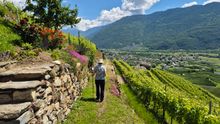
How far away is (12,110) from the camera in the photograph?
10367 mm

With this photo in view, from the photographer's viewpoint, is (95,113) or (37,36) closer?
(95,113)

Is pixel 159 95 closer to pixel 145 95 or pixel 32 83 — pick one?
pixel 145 95

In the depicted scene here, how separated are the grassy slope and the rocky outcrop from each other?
2715mm

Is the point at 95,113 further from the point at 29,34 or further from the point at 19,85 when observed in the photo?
the point at 19,85

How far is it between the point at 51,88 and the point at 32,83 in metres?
2.84

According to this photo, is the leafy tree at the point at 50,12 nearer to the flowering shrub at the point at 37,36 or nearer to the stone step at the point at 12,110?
the flowering shrub at the point at 37,36

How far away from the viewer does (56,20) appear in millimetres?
32312

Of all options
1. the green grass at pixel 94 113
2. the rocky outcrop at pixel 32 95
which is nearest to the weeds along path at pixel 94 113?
the green grass at pixel 94 113

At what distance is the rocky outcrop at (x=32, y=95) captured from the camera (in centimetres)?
1074

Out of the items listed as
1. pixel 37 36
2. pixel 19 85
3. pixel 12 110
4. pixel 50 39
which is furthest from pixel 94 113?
Result: pixel 12 110

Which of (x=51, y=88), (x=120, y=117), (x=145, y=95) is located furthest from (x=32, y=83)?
(x=145, y=95)

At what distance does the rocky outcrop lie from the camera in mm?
10742

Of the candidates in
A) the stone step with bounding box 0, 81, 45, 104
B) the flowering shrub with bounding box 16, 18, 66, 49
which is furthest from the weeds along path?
the stone step with bounding box 0, 81, 45, 104

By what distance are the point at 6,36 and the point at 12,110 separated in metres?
11.6
